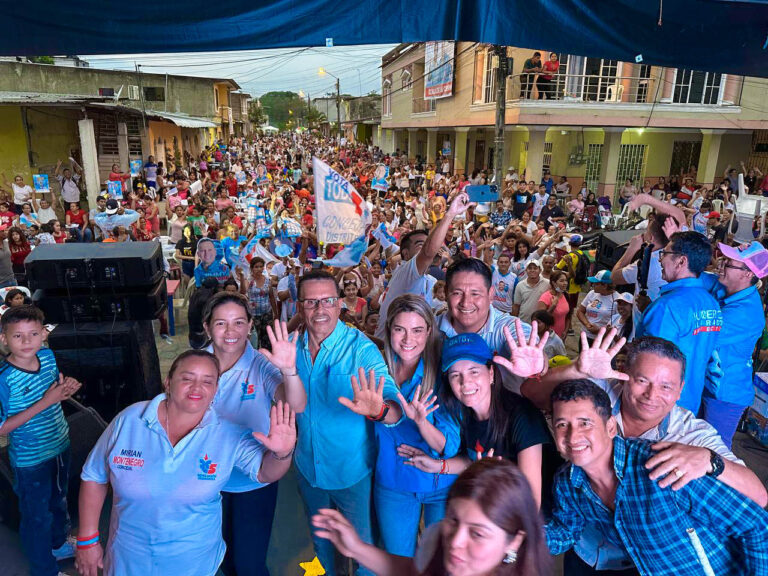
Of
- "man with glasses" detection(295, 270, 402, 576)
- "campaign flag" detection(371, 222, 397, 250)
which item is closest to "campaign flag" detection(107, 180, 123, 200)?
"campaign flag" detection(371, 222, 397, 250)

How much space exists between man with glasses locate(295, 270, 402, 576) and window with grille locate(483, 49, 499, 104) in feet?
57.7

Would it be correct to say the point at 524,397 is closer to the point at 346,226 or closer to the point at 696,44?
the point at 696,44

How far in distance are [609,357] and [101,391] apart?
4066 mm

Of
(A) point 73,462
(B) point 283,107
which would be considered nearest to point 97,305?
(A) point 73,462

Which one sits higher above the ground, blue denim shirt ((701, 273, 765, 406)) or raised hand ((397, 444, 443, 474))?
blue denim shirt ((701, 273, 765, 406))

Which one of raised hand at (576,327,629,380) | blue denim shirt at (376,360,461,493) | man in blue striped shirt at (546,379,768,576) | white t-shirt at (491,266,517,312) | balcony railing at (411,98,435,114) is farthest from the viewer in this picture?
balcony railing at (411,98,435,114)

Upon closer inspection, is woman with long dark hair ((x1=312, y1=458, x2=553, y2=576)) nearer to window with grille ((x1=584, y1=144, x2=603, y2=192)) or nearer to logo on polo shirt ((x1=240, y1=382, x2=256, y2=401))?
logo on polo shirt ((x1=240, y1=382, x2=256, y2=401))

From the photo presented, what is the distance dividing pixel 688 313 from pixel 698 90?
64.2ft

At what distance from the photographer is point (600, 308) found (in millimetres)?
5875

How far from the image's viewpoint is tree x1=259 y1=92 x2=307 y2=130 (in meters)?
125

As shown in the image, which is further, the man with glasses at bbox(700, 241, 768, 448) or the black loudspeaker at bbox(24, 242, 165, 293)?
the black loudspeaker at bbox(24, 242, 165, 293)

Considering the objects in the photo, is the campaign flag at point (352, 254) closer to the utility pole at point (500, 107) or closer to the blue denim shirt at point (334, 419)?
the blue denim shirt at point (334, 419)

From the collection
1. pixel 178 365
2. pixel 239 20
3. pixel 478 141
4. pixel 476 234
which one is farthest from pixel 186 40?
pixel 478 141

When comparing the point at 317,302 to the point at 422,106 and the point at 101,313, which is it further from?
the point at 422,106
